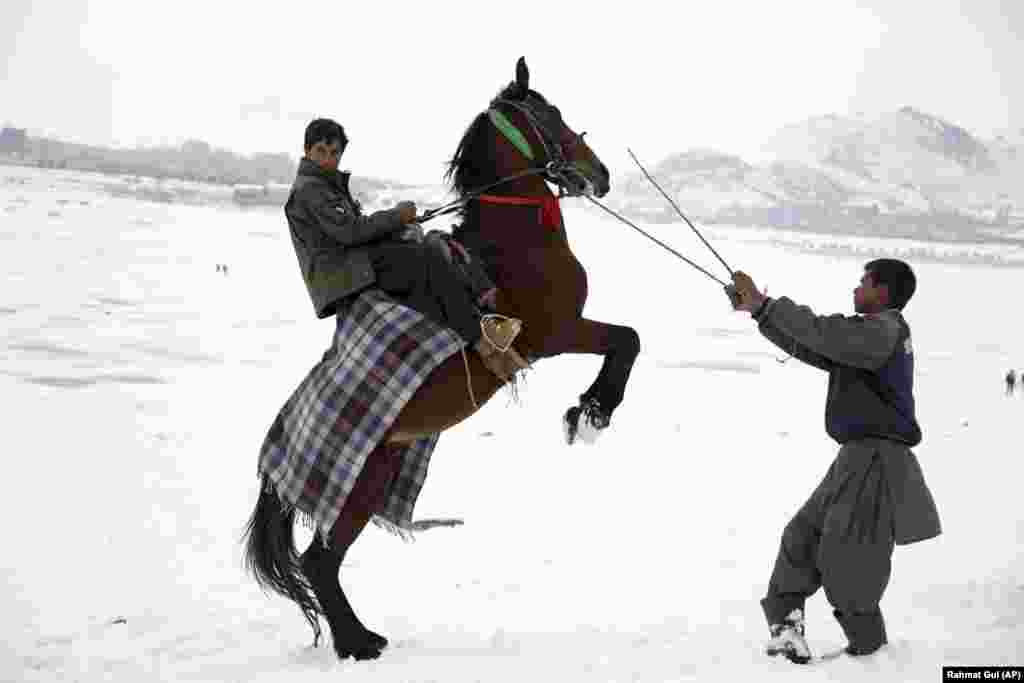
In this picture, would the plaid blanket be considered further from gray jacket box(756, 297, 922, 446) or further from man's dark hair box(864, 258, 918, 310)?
man's dark hair box(864, 258, 918, 310)

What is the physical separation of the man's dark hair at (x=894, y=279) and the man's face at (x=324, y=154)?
2.28 m

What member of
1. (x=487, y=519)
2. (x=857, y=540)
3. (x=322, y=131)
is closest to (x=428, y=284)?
(x=322, y=131)

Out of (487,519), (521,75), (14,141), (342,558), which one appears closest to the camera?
(342,558)

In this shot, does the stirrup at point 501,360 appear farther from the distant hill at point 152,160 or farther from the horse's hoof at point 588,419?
the distant hill at point 152,160

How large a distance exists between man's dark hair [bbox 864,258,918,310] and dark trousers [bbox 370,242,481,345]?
164 centimetres

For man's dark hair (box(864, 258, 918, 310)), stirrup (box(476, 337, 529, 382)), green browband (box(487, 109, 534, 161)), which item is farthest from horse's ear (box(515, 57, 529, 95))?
man's dark hair (box(864, 258, 918, 310))

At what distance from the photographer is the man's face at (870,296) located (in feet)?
12.5

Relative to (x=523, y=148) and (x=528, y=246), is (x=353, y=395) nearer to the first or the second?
(x=528, y=246)

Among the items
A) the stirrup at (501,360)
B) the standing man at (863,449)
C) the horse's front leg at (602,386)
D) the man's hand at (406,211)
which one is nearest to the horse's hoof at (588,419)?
the horse's front leg at (602,386)

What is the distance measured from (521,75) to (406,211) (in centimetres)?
86

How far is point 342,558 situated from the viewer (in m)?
4.04

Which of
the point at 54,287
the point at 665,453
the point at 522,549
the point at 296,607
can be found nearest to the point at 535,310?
the point at 296,607

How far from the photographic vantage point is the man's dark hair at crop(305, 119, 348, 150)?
398cm

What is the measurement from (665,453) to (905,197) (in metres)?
93.8
